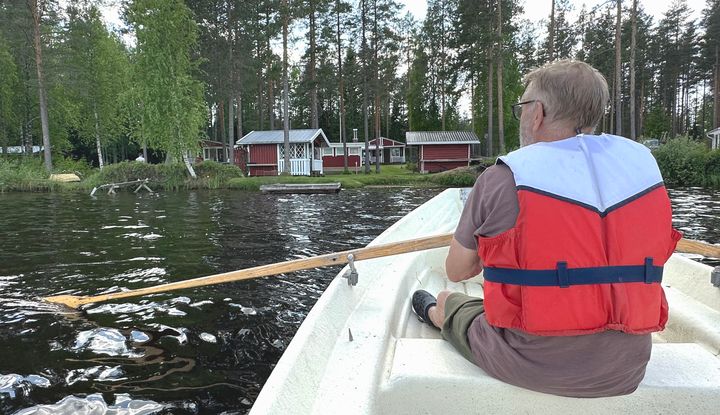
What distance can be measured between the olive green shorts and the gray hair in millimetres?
801

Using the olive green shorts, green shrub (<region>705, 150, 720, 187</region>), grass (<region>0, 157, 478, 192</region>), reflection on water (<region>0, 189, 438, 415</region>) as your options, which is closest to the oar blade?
reflection on water (<region>0, 189, 438, 415</region>)

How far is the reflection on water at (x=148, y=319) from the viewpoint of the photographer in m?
2.87

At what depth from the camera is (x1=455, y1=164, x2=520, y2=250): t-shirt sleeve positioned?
56.0 inches

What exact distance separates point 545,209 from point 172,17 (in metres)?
26.3

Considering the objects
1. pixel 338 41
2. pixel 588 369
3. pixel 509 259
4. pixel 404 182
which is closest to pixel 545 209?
pixel 509 259

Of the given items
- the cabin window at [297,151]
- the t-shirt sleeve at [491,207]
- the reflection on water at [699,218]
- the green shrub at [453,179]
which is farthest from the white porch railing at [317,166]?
the t-shirt sleeve at [491,207]

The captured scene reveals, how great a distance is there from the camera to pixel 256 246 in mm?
7758

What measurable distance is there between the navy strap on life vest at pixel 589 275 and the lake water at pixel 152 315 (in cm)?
199

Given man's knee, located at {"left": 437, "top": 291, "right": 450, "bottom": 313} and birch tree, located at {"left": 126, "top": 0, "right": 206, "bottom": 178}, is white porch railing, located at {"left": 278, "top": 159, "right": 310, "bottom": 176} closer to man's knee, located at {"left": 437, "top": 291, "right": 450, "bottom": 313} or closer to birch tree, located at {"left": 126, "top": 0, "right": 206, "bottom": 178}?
birch tree, located at {"left": 126, "top": 0, "right": 206, "bottom": 178}

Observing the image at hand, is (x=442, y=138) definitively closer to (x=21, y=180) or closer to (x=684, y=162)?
(x=684, y=162)

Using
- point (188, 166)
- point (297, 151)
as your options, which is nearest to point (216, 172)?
point (188, 166)

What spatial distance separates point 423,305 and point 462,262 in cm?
101

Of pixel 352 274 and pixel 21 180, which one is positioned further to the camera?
pixel 21 180

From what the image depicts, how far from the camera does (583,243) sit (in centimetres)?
135
